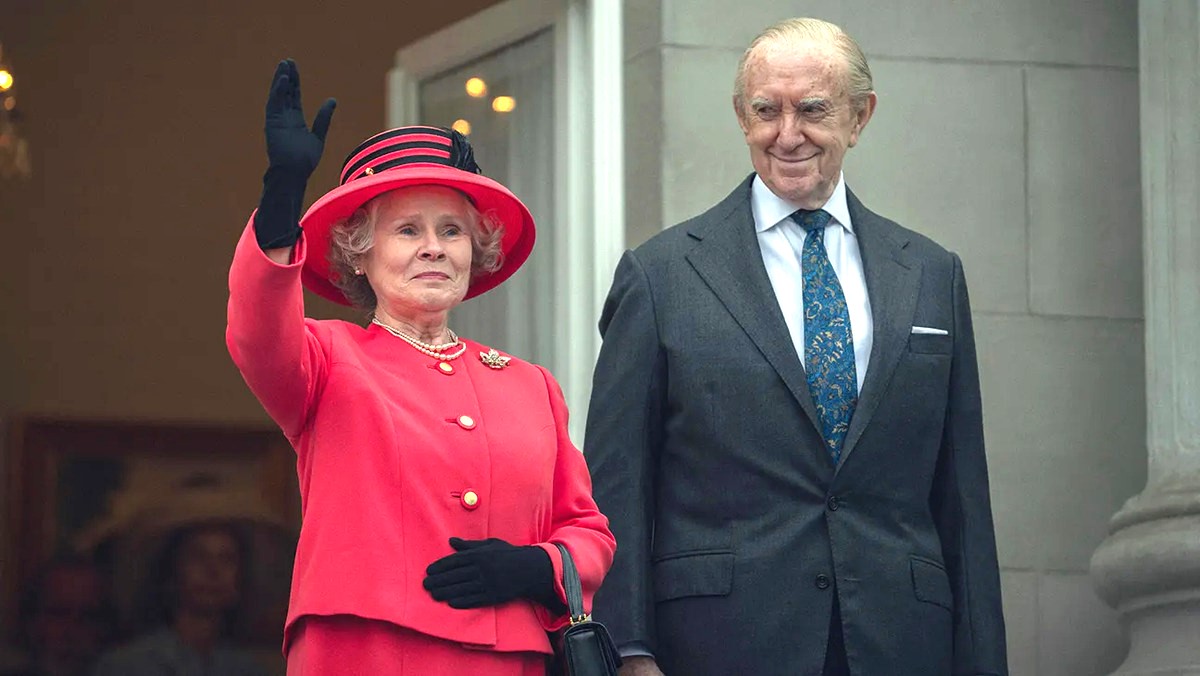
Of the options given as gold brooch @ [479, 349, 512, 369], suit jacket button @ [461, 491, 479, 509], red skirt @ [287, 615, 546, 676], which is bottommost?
red skirt @ [287, 615, 546, 676]

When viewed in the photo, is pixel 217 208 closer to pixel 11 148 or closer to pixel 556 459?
pixel 11 148

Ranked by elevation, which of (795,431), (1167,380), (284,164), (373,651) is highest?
(284,164)

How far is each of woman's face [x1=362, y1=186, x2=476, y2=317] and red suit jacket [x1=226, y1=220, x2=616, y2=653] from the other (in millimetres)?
97

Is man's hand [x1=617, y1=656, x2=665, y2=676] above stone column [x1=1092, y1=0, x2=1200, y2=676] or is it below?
Answer: below

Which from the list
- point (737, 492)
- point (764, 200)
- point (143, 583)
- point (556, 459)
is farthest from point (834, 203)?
point (143, 583)

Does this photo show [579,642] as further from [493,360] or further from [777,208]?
[777,208]

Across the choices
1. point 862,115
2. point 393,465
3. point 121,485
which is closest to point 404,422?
point 393,465

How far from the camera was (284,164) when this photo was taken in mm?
3322

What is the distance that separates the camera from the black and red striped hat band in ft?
12.5

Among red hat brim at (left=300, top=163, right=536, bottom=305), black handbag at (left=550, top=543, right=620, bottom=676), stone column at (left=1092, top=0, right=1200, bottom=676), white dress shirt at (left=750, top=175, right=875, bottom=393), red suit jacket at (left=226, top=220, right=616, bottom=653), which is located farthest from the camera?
stone column at (left=1092, top=0, right=1200, bottom=676)

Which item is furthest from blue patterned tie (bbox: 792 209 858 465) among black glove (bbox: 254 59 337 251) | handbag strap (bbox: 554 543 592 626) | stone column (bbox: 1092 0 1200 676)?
stone column (bbox: 1092 0 1200 676)

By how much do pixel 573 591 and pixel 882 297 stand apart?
1.14 meters

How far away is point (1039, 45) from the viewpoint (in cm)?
627

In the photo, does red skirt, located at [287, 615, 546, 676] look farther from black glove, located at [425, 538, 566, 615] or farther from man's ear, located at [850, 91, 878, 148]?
man's ear, located at [850, 91, 878, 148]
